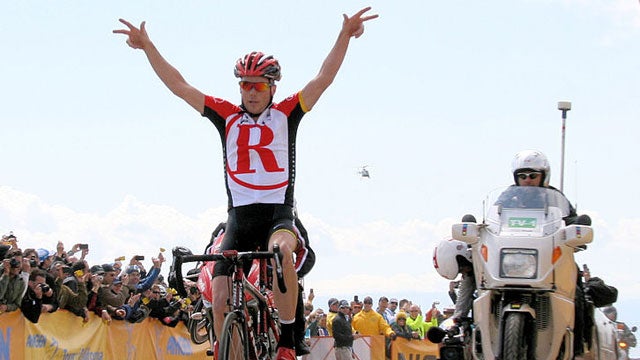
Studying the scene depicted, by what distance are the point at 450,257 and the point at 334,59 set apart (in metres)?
1.96

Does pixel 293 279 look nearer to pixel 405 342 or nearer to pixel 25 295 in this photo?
pixel 25 295

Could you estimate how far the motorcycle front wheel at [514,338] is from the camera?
9852 mm

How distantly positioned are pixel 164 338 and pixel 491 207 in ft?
38.5

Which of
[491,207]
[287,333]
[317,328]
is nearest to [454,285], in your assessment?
[491,207]

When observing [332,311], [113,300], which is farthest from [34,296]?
[332,311]

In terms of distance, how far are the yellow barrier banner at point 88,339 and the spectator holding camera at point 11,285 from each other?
135mm

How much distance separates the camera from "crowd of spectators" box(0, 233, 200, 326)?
16.4 m

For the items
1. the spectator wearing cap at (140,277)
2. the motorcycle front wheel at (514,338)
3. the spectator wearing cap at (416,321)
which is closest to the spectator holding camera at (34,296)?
the spectator wearing cap at (140,277)

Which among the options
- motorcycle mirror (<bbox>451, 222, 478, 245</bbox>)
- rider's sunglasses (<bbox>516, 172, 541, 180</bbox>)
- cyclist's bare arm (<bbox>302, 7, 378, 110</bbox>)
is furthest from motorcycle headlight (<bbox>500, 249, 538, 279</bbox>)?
cyclist's bare arm (<bbox>302, 7, 378, 110</bbox>)

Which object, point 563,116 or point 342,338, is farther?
point 342,338

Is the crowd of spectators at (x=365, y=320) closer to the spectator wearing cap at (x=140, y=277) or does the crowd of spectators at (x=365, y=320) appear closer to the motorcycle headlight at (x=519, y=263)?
the spectator wearing cap at (x=140, y=277)

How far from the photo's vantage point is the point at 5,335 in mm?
15953

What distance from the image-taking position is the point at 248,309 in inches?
383

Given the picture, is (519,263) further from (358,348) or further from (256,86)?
(358,348)
